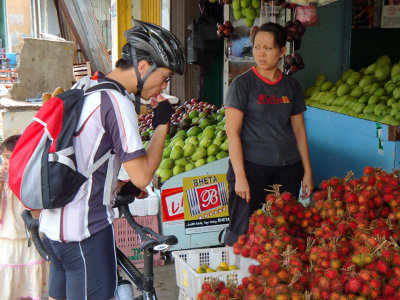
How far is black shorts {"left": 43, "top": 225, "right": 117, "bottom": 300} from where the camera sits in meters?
1.83

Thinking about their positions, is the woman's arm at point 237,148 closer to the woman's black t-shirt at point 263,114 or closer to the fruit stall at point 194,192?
the woman's black t-shirt at point 263,114

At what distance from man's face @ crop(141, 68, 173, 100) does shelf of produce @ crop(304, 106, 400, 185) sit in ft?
7.54

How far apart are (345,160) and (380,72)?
944 millimetres

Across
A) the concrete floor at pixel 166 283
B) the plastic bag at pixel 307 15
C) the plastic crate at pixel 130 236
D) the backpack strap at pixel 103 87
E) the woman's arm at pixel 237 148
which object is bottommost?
the concrete floor at pixel 166 283

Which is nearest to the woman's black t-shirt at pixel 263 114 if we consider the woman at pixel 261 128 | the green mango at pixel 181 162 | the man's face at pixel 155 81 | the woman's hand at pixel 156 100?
the woman at pixel 261 128

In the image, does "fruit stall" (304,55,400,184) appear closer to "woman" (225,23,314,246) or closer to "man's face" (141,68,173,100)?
"woman" (225,23,314,246)

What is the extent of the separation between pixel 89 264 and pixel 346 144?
9.50ft

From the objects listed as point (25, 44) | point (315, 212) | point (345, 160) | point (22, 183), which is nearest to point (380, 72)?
point (345, 160)

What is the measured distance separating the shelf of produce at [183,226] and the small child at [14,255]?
1.25 m

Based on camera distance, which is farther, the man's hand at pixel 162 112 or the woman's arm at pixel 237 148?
the woman's arm at pixel 237 148

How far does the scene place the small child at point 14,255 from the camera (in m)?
3.03

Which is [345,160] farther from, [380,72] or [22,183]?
[22,183]

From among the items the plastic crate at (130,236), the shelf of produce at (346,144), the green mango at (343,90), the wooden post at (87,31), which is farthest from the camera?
the wooden post at (87,31)

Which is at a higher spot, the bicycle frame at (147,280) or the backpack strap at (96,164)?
the backpack strap at (96,164)
